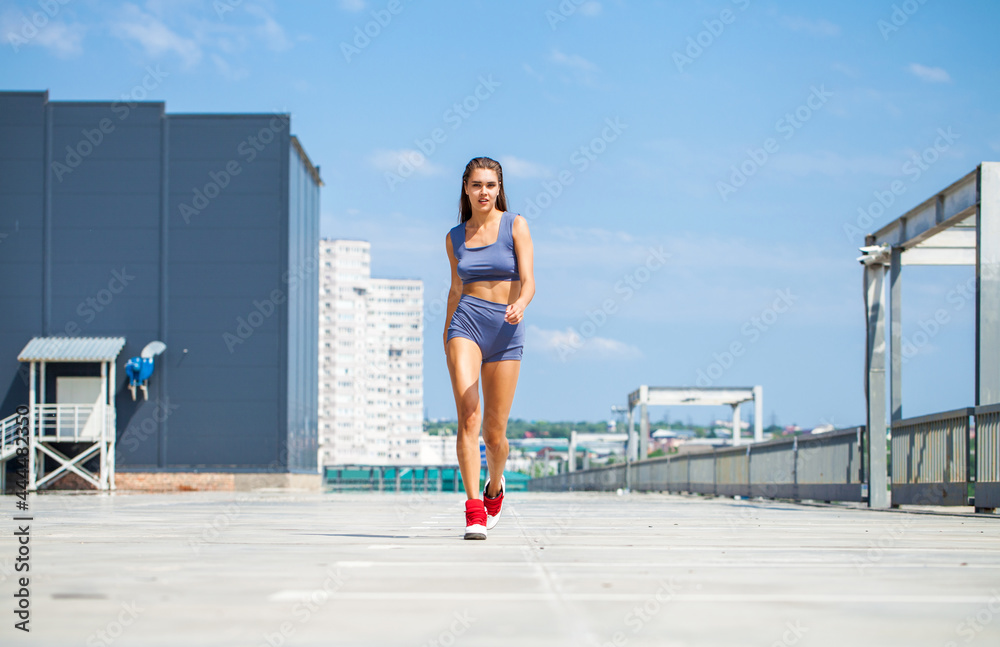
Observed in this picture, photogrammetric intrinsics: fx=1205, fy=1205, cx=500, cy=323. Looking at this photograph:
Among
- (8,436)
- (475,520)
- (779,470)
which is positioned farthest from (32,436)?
(475,520)

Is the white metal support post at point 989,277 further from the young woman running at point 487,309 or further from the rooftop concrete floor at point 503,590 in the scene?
the young woman running at point 487,309

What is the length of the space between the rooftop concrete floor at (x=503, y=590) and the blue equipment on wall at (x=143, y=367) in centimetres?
2521

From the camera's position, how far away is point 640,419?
48.1 m

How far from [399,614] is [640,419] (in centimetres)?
4586

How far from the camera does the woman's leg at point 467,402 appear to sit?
5980 mm

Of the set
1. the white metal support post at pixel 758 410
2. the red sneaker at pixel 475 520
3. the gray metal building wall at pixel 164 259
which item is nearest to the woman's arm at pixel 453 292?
the red sneaker at pixel 475 520

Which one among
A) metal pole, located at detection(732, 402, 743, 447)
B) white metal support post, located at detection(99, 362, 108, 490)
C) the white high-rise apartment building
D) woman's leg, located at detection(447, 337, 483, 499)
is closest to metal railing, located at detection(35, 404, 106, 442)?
white metal support post, located at detection(99, 362, 108, 490)

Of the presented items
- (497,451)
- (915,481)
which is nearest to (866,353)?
(915,481)

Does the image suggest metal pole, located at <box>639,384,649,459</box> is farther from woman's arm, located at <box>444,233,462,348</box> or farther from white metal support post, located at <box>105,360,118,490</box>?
woman's arm, located at <box>444,233,462,348</box>

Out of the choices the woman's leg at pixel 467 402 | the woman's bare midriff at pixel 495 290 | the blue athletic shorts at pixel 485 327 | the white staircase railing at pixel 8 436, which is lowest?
the white staircase railing at pixel 8 436

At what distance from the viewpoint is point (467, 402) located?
5977mm

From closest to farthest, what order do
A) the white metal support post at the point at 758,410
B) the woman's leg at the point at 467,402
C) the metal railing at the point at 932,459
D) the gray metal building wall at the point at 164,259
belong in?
the woman's leg at the point at 467,402 < the metal railing at the point at 932,459 < the gray metal building wall at the point at 164,259 < the white metal support post at the point at 758,410

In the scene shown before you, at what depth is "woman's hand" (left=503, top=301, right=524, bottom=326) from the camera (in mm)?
6035

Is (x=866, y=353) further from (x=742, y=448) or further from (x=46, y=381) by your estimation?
(x=46, y=381)
